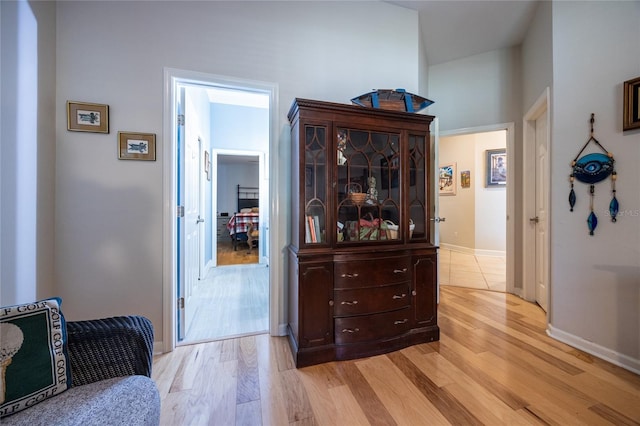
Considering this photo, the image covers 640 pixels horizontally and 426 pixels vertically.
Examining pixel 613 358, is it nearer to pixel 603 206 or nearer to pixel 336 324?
pixel 603 206

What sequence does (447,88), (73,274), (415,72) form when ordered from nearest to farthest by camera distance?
(73,274), (415,72), (447,88)

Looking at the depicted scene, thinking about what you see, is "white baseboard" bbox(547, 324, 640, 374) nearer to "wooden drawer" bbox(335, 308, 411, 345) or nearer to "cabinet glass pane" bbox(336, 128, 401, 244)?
"wooden drawer" bbox(335, 308, 411, 345)

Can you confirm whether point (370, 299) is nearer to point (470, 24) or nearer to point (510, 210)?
point (510, 210)

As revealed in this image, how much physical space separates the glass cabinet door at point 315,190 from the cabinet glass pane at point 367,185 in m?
0.11

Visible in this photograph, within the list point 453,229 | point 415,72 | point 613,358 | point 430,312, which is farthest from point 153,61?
point 453,229

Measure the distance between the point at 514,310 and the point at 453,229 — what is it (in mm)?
3433

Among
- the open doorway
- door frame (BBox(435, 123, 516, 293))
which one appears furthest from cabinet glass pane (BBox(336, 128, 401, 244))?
the open doorway

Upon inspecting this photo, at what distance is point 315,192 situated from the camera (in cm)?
184

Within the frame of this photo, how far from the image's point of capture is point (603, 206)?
1.84 metres

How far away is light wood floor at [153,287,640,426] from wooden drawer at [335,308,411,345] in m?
0.15

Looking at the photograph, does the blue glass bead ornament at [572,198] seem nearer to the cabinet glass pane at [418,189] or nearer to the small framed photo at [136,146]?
the cabinet glass pane at [418,189]

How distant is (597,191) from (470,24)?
208cm

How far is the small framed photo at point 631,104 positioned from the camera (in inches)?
65.6

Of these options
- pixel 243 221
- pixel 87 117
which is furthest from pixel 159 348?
pixel 243 221
